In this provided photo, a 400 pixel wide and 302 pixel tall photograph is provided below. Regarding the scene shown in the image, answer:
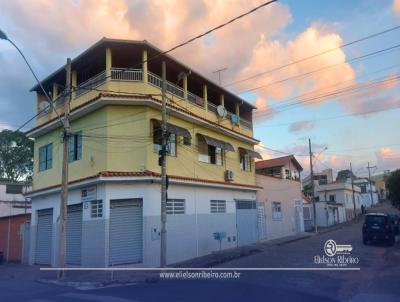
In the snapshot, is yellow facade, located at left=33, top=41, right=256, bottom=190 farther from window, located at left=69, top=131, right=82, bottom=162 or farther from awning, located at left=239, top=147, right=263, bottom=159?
awning, located at left=239, top=147, right=263, bottom=159

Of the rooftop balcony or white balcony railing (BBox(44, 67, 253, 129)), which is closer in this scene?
the rooftop balcony

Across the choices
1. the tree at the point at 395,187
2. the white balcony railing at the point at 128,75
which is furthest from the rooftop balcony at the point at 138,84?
the tree at the point at 395,187

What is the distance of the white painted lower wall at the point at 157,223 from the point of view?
58.8 ft

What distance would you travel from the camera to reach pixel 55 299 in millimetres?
11578

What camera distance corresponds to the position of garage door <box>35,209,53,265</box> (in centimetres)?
2198

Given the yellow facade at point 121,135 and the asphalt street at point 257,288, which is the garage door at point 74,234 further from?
the asphalt street at point 257,288

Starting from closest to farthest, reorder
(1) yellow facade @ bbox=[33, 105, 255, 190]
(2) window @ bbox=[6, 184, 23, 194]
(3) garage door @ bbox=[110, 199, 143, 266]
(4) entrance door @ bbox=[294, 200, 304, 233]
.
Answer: (3) garage door @ bbox=[110, 199, 143, 266]
(1) yellow facade @ bbox=[33, 105, 255, 190]
(2) window @ bbox=[6, 184, 23, 194]
(4) entrance door @ bbox=[294, 200, 304, 233]

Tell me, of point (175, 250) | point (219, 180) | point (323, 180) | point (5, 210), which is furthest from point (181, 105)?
point (323, 180)

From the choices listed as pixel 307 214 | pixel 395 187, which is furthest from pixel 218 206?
pixel 307 214

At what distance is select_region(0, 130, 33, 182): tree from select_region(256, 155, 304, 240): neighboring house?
91.2 ft

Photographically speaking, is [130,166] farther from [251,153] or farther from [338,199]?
[338,199]

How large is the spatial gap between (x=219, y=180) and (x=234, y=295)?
13381 millimetres

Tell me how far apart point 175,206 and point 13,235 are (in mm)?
12632

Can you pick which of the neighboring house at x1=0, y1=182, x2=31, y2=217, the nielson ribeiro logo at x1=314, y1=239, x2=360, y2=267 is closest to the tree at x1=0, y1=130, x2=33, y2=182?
the neighboring house at x1=0, y1=182, x2=31, y2=217
